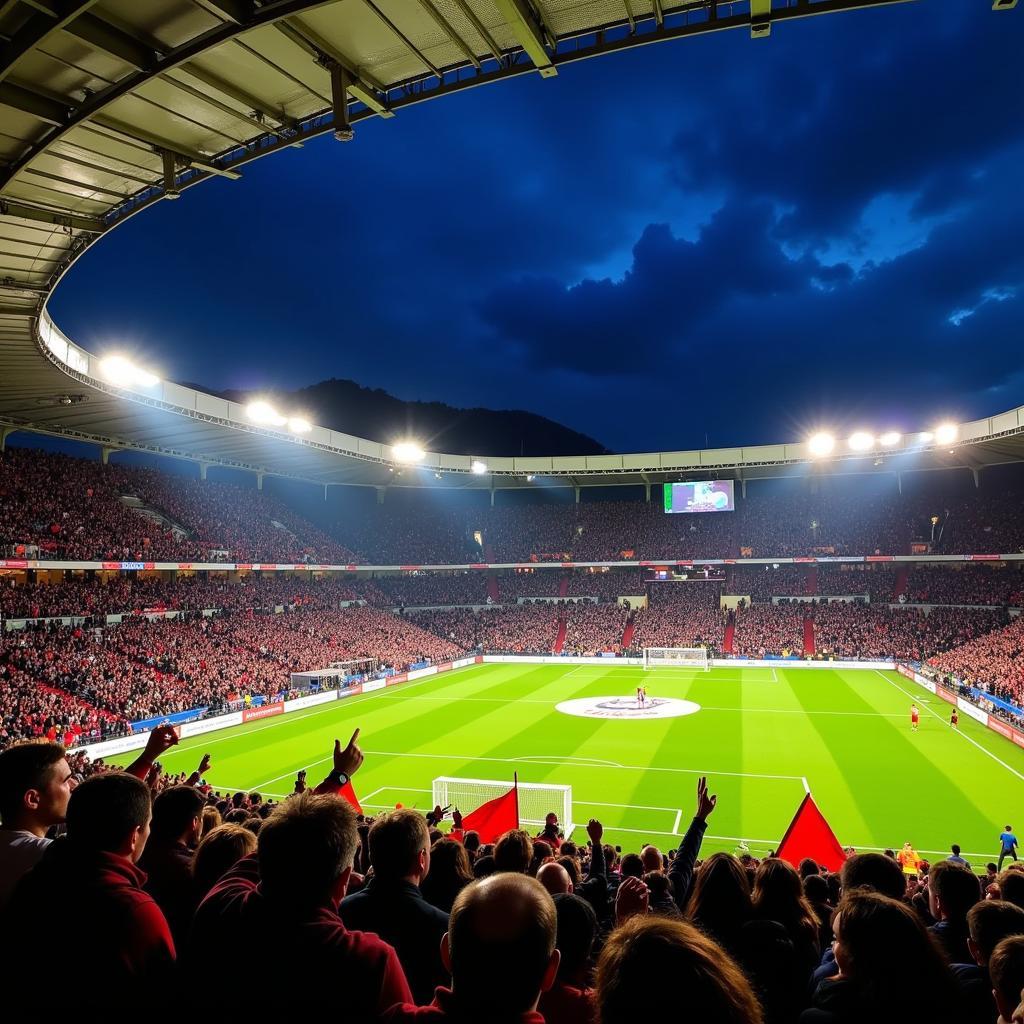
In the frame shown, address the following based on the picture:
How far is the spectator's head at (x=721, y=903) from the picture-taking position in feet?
14.1

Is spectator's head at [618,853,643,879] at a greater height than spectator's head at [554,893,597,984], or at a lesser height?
lesser

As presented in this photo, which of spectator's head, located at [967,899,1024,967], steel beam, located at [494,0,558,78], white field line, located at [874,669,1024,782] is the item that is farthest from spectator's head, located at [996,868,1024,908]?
white field line, located at [874,669,1024,782]

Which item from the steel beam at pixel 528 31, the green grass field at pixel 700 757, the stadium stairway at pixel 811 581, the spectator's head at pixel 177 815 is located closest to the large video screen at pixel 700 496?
the stadium stairway at pixel 811 581

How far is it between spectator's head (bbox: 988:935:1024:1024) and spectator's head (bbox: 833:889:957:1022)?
65cm

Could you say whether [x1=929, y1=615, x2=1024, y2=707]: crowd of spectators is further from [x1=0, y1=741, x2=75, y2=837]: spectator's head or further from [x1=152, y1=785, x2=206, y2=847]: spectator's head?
[x1=0, y1=741, x2=75, y2=837]: spectator's head

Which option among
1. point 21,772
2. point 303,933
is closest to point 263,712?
point 21,772

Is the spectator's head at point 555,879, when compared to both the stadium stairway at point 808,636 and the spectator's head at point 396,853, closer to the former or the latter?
the spectator's head at point 396,853

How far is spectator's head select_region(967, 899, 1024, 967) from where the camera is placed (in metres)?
3.69

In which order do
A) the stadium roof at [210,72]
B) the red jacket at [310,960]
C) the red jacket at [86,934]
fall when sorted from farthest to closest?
the stadium roof at [210,72] → the red jacket at [86,934] → the red jacket at [310,960]

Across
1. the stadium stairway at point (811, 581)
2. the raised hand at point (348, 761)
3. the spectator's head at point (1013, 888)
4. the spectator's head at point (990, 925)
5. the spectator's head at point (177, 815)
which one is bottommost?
the spectator's head at point (1013, 888)

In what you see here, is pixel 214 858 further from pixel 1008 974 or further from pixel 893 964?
pixel 1008 974

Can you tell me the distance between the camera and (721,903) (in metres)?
4.35

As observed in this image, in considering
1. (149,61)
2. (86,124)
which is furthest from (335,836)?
(86,124)

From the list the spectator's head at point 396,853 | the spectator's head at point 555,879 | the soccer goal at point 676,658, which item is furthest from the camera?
the soccer goal at point 676,658
